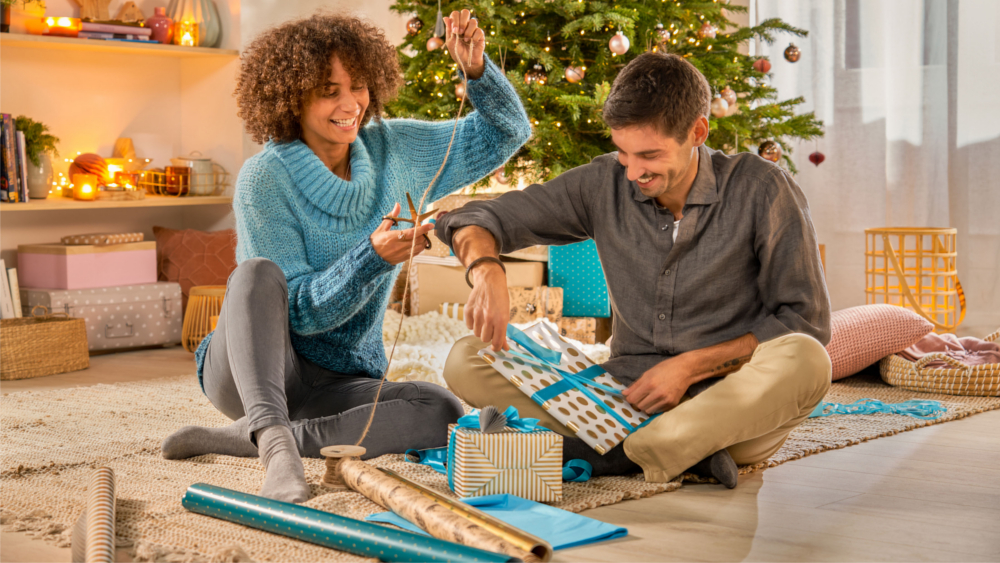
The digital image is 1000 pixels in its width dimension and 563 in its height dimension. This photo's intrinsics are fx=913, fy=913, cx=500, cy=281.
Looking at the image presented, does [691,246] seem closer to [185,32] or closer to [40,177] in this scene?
[40,177]

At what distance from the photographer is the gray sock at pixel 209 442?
5.54 ft

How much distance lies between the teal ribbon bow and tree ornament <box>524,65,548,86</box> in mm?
1542

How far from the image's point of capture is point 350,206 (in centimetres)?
174

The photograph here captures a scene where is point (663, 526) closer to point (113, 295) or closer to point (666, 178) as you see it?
point (666, 178)

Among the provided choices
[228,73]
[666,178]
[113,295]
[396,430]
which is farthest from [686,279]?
[228,73]

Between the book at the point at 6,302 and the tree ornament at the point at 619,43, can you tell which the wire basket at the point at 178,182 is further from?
the tree ornament at the point at 619,43

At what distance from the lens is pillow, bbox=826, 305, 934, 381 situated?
251cm

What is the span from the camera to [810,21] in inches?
156

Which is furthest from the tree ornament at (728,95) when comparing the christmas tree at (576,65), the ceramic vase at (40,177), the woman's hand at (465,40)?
the ceramic vase at (40,177)

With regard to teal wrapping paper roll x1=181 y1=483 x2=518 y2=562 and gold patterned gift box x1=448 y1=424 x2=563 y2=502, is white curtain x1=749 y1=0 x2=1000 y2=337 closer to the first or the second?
gold patterned gift box x1=448 y1=424 x2=563 y2=502

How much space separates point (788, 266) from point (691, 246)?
17 centimetres

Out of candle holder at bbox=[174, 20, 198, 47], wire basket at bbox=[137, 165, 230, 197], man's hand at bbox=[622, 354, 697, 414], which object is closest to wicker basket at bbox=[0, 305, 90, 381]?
wire basket at bbox=[137, 165, 230, 197]

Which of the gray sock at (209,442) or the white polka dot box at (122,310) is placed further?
the white polka dot box at (122,310)

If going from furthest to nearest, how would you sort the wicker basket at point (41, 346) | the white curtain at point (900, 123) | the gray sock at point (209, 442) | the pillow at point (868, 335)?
the white curtain at point (900, 123) → the wicker basket at point (41, 346) → the pillow at point (868, 335) → the gray sock at point (209, 442)
